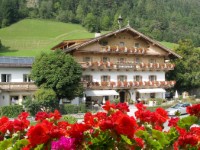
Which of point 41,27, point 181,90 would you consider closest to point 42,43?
point 41,27

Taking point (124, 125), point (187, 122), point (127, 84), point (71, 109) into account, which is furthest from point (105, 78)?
point (124, 125)

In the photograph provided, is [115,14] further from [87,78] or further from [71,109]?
[71,109]

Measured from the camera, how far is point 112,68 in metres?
47.3

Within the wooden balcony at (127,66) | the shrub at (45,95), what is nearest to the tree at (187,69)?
the wooden balcony at (127,66)

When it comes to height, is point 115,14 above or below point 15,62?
above

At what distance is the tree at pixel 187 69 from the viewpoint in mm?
54531

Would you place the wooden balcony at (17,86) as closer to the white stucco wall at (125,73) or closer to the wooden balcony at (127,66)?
the wooden balcony at (127,66)

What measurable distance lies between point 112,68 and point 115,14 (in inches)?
4019

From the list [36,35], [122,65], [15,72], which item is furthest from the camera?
[36,35]

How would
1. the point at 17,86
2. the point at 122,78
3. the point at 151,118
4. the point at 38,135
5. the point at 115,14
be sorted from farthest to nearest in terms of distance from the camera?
1. the point at 115,14
2. the point at 122,78
3. the point at 17,86
4. the point at 151,118
5. the point at 38,135

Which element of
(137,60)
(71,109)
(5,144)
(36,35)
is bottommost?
(71,109)

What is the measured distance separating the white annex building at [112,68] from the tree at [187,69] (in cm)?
259

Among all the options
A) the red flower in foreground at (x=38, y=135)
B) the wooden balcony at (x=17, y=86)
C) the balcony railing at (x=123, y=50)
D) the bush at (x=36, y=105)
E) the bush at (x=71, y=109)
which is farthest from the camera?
the balcony railing at (x=123, y=50)

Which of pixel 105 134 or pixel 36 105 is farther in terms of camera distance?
pixel 36 105
